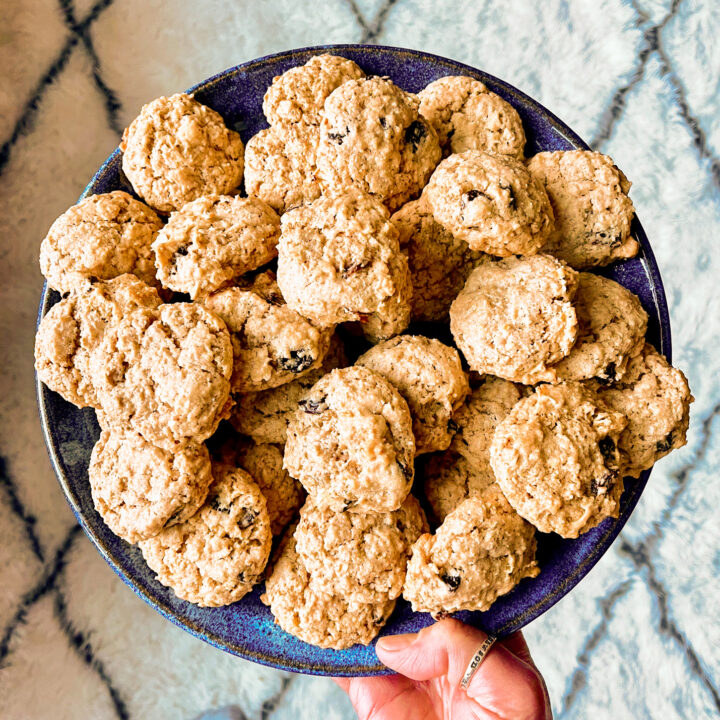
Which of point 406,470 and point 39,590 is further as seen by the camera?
point 39,590

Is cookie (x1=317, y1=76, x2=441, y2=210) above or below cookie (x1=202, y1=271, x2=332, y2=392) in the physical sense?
above

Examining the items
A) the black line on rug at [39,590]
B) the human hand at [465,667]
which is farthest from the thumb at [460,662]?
the black line on rug at [39,590]

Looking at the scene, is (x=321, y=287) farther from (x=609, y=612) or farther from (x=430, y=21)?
(x=609, y=612)

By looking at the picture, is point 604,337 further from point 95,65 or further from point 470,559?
point 95,65

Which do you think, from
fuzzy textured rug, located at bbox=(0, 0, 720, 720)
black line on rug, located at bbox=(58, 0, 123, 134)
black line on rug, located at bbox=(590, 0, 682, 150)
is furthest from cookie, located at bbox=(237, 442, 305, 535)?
black line on rug, located at bbox=(590, 0, 682, 150)

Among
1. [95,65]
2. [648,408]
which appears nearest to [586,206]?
[648,408]

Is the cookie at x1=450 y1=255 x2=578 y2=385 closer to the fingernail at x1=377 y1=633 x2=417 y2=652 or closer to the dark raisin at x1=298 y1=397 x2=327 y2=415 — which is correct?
the dark raisin at x1=298 y1=397 x2=327 y2=415
